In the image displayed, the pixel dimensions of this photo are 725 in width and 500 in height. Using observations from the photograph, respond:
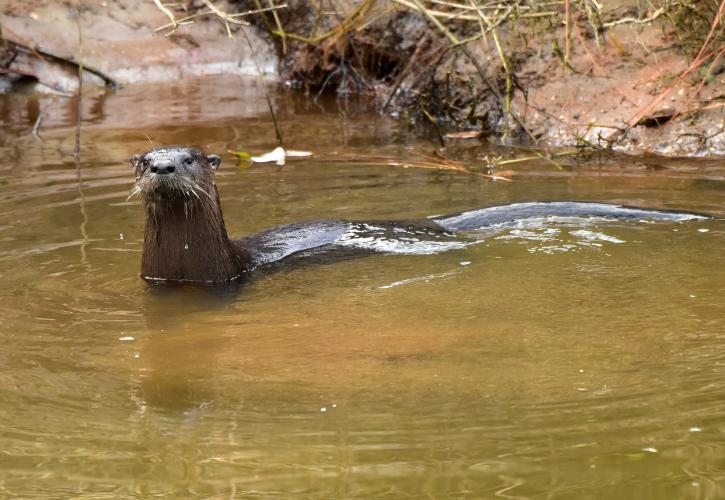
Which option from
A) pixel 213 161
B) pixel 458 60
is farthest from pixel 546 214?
pixel 458 60

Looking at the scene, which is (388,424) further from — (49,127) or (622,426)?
(49,127)

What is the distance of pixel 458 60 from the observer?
680cm

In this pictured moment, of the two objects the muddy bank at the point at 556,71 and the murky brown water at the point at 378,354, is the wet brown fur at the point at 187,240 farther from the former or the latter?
the muddy bank at the point at 556,71

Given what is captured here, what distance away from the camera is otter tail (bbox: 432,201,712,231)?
4.18 meters

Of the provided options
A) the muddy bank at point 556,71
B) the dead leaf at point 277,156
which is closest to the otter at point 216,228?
the muddy bank at point 556,71

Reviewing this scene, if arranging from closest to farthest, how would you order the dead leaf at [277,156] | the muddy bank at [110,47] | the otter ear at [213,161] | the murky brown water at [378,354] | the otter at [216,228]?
1. the murky brown water at [378,354]
2. the otter at [216,228]
3. the otter ear at [213,161]
4. the dead leaf at [277,156]
5. the muddy bank at [110,47]

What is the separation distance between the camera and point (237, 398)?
259 cm

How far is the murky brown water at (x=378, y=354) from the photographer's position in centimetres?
214

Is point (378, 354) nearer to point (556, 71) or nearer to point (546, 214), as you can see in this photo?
point (546, 214)

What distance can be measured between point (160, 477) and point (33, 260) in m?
2.04

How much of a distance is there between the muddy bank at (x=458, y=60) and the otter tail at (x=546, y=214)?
47.0 inches

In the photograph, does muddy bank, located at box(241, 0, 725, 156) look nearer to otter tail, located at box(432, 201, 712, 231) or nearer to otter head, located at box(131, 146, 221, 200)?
otter tail, located at box(432, 201, 712, 231)

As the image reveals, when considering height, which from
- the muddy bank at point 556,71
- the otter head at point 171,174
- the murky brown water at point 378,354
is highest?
the muddy bank at point 556,71

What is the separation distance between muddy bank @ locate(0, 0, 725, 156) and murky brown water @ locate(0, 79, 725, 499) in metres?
0.72
